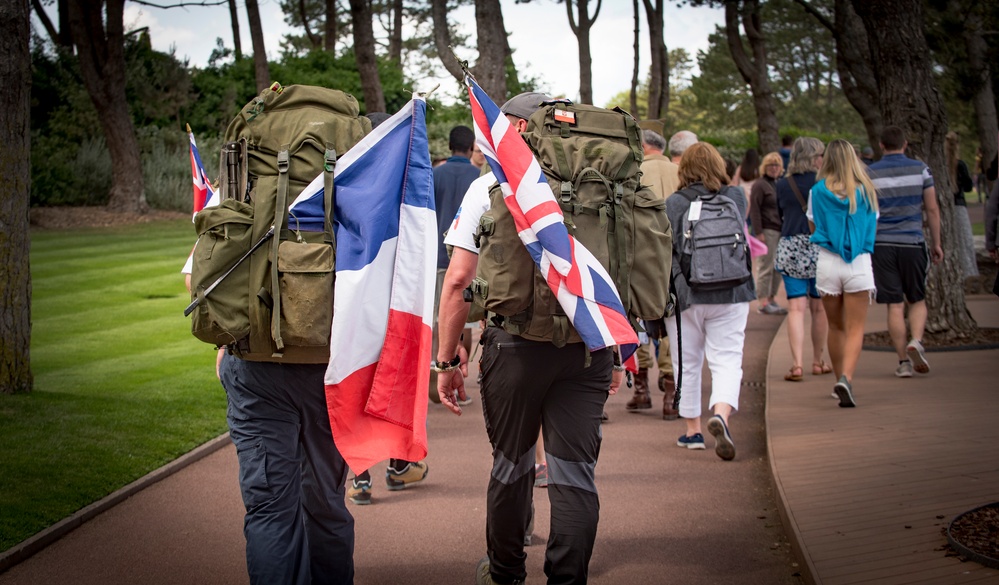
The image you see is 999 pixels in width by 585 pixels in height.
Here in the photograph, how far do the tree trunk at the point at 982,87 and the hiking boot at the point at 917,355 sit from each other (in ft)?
49.8

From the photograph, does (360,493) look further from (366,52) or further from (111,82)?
(111,82)

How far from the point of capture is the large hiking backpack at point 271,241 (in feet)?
12.0

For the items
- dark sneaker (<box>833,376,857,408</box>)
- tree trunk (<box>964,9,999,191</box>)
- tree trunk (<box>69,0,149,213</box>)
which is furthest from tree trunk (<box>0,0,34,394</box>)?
tree trunk (<box>964,9,999,191</box>)

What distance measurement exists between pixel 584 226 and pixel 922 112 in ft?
26.8

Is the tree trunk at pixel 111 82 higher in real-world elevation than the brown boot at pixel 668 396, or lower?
higher

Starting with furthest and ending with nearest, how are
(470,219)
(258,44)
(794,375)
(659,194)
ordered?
(258,44), (794,375), (659,194), (470,219)

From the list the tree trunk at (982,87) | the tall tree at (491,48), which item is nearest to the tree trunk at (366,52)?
the tall tree at (491,48)

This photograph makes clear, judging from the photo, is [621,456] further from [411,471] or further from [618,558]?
[618,558]

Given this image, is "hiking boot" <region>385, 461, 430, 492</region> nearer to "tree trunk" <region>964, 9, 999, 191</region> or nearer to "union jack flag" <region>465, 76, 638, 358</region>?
"union jack flag" <region>465, 76, 638, 358</region>

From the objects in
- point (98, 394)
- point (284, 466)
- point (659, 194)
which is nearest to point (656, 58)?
point (659, 194)

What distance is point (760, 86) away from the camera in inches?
1044

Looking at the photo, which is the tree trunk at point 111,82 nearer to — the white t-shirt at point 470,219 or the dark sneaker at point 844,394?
the dark sneaker at point 844,394

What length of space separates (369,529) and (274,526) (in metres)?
1.88

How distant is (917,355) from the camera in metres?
9.15
